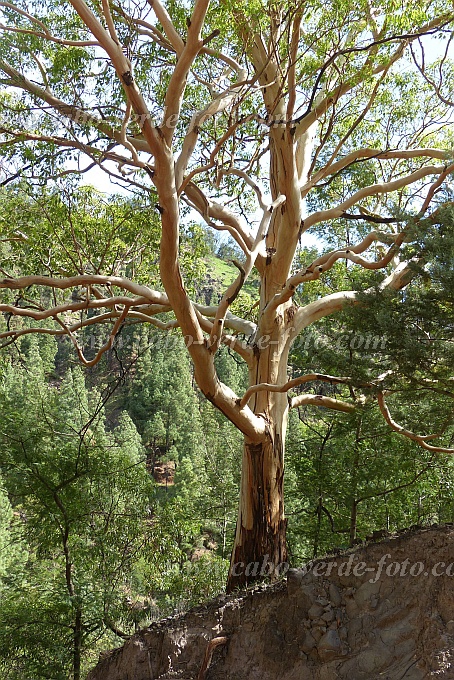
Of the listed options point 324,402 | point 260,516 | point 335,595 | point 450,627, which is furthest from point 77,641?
point 450,627

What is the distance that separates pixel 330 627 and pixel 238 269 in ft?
11.1

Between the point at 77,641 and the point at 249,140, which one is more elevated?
the point at 249,140

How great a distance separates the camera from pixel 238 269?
6176 mm

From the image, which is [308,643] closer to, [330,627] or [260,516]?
[330,627]

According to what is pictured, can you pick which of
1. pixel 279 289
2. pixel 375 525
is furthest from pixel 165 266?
pixel 375 525

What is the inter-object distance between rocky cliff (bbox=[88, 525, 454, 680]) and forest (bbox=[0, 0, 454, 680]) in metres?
0.94

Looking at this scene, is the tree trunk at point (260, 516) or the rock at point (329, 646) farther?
the tree trunk at point (260, 516)

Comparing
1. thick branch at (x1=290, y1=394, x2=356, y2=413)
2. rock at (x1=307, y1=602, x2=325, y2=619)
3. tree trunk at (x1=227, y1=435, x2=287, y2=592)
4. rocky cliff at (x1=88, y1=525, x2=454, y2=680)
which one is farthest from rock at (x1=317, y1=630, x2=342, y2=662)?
thick branch at (x1=290, y1=394, x2=356, y2=413)

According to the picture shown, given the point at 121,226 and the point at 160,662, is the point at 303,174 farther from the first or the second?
the point at 160,662

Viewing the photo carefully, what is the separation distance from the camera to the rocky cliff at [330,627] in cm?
421

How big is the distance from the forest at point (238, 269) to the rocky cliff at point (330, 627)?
935 mm

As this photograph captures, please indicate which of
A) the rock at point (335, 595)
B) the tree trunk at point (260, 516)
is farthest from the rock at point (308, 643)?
the tree trunk at point (260, 516)

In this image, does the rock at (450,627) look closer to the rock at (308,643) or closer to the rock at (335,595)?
the rock at (335,595)

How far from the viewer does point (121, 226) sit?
7930mm
